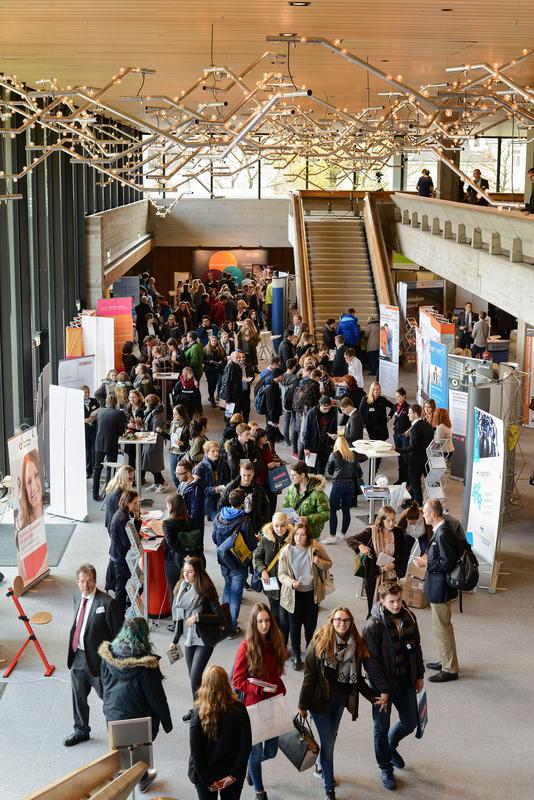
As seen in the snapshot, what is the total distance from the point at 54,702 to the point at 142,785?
148 cm

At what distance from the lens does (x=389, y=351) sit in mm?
19656

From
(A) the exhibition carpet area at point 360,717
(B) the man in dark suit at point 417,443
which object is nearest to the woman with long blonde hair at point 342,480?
(A) the exhibition carpet area at point 360,717

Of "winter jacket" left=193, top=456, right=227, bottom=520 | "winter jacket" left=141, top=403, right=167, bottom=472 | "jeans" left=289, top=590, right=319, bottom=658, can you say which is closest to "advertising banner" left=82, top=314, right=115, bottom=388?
"winter jacket" left=141, top=403, right=167, bottom=472

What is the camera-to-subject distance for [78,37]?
12336 mm

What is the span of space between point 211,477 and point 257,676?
15.1 ft

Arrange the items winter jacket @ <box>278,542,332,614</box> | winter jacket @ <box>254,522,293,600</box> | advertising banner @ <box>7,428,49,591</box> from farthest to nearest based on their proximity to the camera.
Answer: advertising banner @ <box>7,428,49,591</box> → winter jacket @ <box>254,522,293,600</box> → winter jacket @ <box>278,542,332,614</box>

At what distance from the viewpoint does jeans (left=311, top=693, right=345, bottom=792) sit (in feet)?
21.7

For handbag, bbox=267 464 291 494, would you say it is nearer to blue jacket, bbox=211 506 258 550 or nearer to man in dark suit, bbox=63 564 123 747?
blue jacket, bbox=211 506 258 550

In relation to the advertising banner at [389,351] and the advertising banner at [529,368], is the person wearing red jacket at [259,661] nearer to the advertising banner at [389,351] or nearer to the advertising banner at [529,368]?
the advertising banner at [529,368]

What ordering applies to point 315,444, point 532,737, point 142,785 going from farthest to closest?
point 315,444, point 532,737, point 142,785

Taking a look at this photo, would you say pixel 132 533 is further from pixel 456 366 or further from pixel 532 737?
pixel 456 366

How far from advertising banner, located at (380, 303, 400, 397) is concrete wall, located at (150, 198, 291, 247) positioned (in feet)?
63.1

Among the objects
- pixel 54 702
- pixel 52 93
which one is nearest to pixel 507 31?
pixel 52 93

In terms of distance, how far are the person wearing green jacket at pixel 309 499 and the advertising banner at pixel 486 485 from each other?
199 centimetres
